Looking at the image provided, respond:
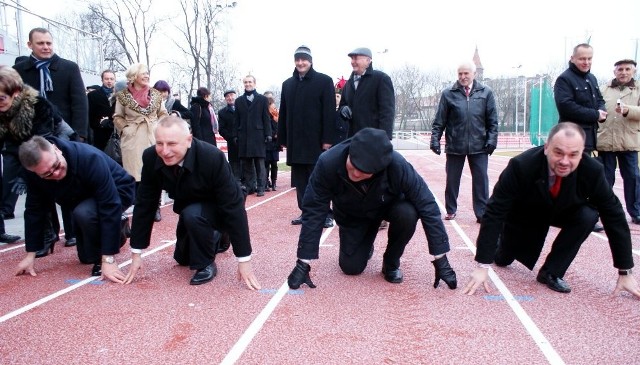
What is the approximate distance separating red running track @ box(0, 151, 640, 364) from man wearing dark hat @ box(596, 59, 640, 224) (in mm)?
1674

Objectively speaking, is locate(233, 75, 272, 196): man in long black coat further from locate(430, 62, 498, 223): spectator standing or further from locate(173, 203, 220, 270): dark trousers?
locate(173, 203, 220, 270): dark trousers

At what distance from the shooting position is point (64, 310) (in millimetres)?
3061

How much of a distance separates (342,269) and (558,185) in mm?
1556

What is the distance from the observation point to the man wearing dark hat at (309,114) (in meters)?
5.50

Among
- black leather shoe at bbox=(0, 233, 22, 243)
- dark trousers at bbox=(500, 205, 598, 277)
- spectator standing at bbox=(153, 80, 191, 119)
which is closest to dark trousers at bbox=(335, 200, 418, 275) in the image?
dark trousers at bbox=(500, 205, 598, 277)

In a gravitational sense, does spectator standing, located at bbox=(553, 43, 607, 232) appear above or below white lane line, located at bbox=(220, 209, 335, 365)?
above

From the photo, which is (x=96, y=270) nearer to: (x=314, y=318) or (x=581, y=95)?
(x=314, y=318)

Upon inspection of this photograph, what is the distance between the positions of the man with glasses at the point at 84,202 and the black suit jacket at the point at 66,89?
1.48 metres

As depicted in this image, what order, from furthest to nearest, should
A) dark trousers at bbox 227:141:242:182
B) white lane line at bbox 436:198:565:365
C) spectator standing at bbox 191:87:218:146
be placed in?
dark trousers at bbox 227:141:242:182 → spectator standing at bbox 191:87:218:146 → white lane line at bbox 436:198:565:365

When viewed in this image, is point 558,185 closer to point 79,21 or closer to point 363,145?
point 363,145

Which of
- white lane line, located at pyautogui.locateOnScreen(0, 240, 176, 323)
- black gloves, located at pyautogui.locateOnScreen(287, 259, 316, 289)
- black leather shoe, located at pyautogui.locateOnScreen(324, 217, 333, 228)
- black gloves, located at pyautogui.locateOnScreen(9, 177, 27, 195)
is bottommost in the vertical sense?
white lane line, located at pyautogui.locateOnScreen(0, 240, 176, 323)

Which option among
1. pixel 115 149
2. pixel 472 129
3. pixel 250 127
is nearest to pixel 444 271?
pixel 472 129

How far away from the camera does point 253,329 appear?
2758mm

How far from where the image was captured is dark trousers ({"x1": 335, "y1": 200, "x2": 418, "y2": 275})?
3.47 meters
